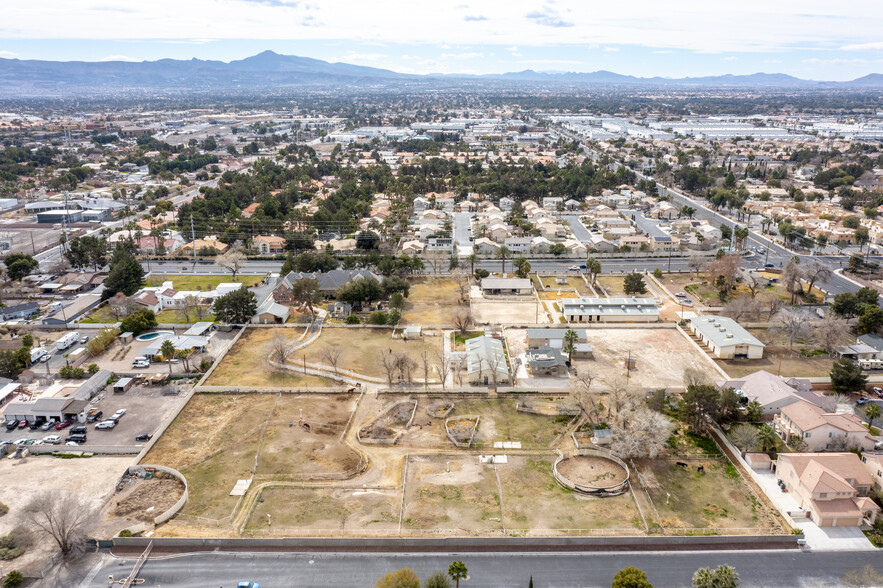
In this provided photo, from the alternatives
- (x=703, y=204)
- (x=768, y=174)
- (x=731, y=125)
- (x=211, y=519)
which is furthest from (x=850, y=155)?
(x=211, y=519)

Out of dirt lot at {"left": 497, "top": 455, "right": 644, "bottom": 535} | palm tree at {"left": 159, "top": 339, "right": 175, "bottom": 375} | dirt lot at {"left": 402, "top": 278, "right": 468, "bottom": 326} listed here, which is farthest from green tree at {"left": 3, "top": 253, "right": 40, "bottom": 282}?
dirt lot at {"left": 497, "top": 455, "right": 644, "bottom": 535}

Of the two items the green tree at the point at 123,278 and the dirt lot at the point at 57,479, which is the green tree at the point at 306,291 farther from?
the dirt lot at the point at 57,479

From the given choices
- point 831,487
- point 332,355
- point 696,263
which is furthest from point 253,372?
point 696,263

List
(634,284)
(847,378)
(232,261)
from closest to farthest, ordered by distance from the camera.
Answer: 1. (847,378)
2. (634,284)
3. (232,261)

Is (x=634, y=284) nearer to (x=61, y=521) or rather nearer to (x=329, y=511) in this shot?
(x=329, y=511)

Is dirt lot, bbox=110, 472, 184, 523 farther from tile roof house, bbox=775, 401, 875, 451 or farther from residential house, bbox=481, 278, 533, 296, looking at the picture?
residential house, bbox=481, 278, 533, 296

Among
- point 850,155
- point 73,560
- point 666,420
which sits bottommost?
point 73,560

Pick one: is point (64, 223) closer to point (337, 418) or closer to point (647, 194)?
point (337, 418)
